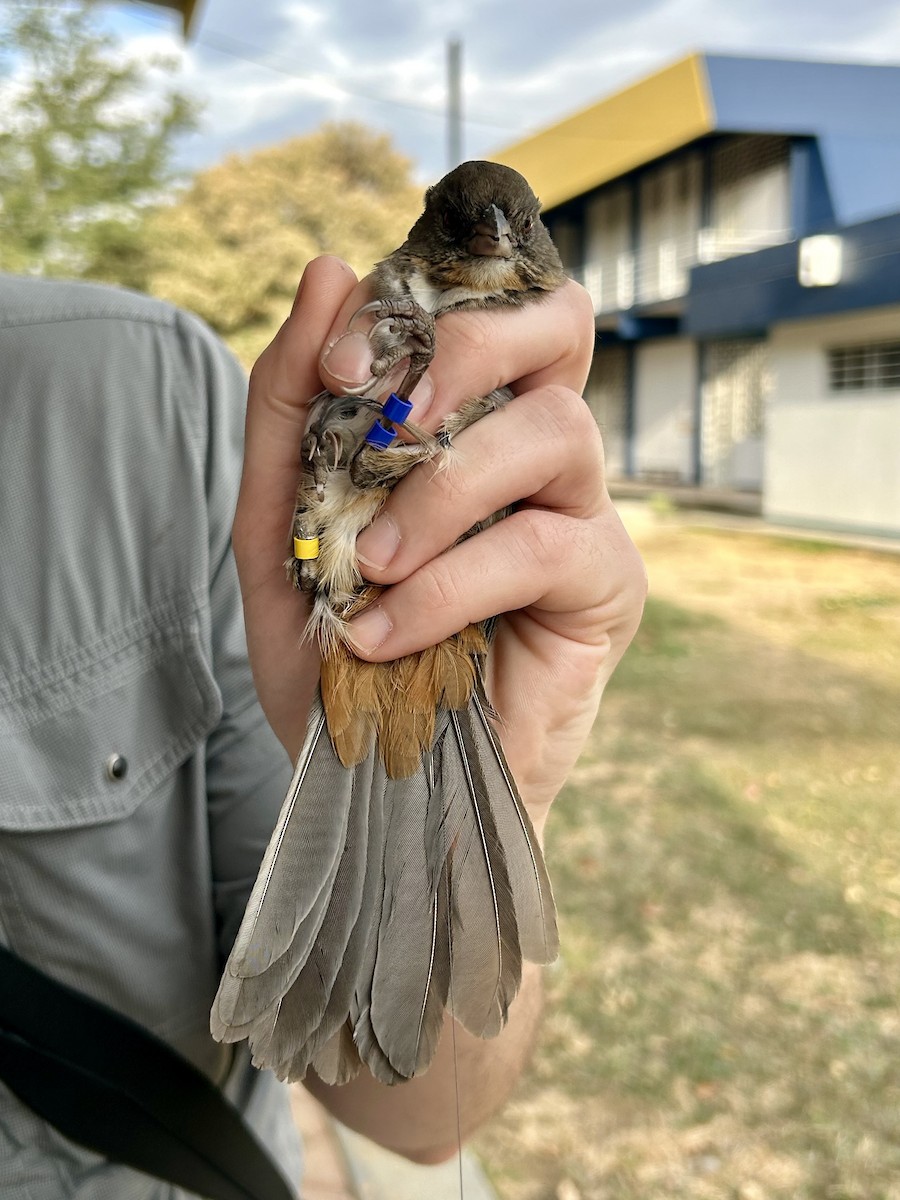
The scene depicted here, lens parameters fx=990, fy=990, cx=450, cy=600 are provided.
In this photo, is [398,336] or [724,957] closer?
[398,336]

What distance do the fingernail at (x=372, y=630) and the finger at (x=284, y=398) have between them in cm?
16

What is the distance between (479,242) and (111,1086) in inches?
41.9

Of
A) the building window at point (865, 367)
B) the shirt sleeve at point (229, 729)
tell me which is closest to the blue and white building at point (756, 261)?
the building window at point (865, 367)

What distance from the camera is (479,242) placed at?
3.66 ft

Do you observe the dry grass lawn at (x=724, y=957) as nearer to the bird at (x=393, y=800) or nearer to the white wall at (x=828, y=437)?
the bird at (x=393, y=800)

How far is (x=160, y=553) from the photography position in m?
1.40

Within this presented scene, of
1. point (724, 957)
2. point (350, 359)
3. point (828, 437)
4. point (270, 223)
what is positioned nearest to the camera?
point (350, 359)

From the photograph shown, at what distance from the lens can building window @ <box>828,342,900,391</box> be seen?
1132cm

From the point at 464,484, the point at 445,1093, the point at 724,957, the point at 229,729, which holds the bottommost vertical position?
the point at 724,957

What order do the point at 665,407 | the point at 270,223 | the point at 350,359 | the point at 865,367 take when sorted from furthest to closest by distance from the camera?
the point at 665,407 < the point at 270,223 < the point at 865,367 < the point at 350,359

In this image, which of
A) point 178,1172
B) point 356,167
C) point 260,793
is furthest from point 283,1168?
point 356,167

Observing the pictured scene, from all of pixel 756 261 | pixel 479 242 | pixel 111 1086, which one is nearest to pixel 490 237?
pixel 479 242

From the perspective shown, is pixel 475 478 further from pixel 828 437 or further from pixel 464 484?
pixel 828 437

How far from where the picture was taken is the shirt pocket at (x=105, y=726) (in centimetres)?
125
